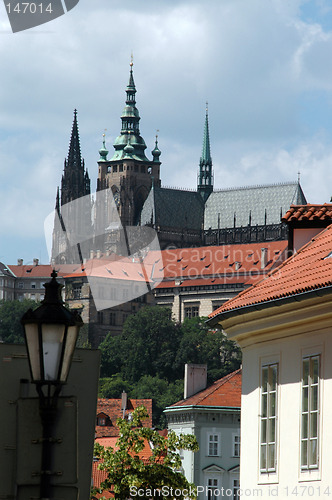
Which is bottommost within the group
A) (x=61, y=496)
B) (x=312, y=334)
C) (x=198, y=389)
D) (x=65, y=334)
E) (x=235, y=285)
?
(x=61, y=496)

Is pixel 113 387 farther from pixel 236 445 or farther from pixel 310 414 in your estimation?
pixel 310 414

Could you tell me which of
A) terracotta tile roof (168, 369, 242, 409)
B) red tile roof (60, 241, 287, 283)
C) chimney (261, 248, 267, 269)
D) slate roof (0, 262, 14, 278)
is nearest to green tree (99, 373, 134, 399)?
red tile roof (60, 241, 287, 283)

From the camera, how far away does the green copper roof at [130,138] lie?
7161 inches

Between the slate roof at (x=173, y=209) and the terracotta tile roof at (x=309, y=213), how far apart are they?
525 feet

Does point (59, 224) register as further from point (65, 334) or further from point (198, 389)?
point (65, 334)

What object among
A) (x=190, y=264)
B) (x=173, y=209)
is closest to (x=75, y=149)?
(x=173, y=209)

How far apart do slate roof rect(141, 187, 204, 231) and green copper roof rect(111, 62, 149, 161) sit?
7.29 metres

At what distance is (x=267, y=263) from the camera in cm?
15525

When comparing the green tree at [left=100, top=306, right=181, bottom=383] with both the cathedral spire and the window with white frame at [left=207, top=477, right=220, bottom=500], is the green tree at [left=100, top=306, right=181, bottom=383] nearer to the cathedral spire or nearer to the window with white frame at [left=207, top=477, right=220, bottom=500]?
the cathedral spire

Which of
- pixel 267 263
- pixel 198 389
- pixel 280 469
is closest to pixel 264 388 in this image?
pixel 280 469

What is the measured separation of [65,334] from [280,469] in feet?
16.0

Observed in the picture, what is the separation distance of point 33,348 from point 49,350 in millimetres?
80

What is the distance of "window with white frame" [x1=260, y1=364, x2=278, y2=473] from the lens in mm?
11016

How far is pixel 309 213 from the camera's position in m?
13.5
